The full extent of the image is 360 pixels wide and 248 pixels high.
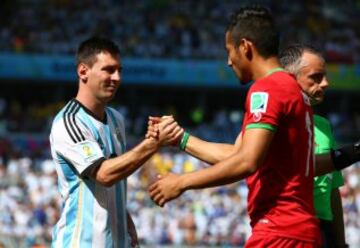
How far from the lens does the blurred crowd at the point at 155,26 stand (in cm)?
2814

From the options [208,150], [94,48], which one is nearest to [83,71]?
[94,48]

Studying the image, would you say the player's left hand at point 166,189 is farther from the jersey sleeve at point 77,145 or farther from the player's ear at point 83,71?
the player's ear at point 83,71

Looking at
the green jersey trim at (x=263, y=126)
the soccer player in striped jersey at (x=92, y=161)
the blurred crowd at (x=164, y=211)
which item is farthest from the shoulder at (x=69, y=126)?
the blurred crowd at (x=164, y=211)

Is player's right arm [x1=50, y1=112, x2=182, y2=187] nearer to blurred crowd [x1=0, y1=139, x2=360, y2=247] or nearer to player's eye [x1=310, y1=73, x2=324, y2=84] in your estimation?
player's eye [x1=310, y1=73, x2=324, y2=84]

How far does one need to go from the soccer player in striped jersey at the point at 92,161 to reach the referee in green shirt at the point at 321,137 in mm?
947

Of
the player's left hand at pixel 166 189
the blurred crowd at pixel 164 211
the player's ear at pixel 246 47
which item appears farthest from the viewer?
the blurred crowd at pixel 164 211

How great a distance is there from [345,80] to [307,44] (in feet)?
74.3

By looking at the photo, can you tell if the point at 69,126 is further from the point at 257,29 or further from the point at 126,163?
the point at 257,29

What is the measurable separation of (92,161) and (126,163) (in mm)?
254

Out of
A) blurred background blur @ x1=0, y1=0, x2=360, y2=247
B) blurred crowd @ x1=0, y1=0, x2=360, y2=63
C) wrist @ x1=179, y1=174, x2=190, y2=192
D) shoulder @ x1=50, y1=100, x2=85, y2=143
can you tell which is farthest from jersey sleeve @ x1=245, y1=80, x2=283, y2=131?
blurred crowd @ x1=0, y1=0, x2=360, y2=63

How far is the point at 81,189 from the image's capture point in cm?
572

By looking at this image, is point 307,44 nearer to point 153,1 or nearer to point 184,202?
point 184,202

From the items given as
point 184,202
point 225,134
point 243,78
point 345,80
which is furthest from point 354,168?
point 243,78

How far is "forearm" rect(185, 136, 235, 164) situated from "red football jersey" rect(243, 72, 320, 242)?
0.57m
